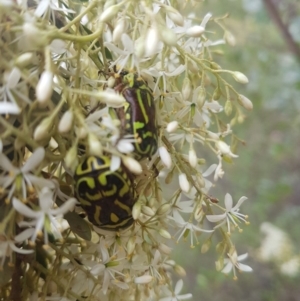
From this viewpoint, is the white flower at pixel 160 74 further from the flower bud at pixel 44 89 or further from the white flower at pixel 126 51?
the flower bud at pixel 44 89

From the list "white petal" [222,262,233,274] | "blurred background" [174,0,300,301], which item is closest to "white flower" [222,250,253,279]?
"white petal" [222,262,233,274]

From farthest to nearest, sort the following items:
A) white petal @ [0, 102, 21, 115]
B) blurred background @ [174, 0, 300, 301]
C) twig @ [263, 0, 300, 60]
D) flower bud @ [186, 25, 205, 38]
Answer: blurred background @ [174, 0, 300, 301] → twig @ [263, 0, 300, 60] → flower bud @ [186, 25, 205, 38] → white petal @ [0, 102, 21, 115]

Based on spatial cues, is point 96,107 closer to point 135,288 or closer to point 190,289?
point 135,288

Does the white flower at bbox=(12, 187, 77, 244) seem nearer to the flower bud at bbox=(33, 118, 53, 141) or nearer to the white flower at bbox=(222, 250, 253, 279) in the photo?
the flower bud at bbox=(33, 118, 53, 141)

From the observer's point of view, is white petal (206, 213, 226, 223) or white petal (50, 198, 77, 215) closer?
white petal (50, 198, 77, 215)

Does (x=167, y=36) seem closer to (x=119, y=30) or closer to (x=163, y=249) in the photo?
(x=119, y=30)

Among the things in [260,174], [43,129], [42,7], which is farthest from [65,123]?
[260,174]

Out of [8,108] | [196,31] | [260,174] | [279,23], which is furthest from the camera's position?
[260,174]

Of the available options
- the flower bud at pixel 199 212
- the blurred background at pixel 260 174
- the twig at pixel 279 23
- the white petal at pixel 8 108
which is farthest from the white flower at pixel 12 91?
the blurred background at pixel 260 174
